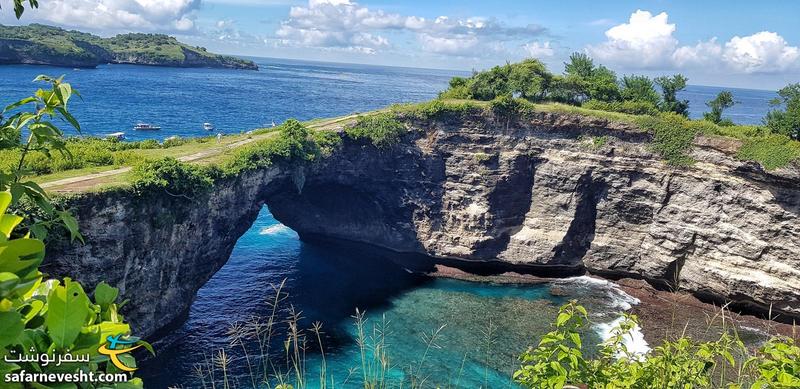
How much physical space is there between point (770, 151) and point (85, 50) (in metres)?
160

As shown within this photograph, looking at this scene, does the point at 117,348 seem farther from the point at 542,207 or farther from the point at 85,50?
the point at 85,50

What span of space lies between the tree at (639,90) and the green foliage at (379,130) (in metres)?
22.9

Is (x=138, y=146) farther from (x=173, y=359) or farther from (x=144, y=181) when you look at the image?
(x=173, y=359)

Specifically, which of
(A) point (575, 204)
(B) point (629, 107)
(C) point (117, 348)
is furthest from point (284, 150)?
(C) point (117, 348)

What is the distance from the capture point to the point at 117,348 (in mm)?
3029

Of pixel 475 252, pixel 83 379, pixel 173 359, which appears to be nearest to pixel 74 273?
pixel 173 359

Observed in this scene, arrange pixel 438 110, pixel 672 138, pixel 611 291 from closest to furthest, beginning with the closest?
1. pixel 672 138
2. pixel 611 291
3. pixel 438 110

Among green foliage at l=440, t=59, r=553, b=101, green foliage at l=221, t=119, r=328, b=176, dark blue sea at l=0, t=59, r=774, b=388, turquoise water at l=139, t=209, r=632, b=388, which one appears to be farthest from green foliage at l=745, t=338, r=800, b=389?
green foliage at l=440, t=59, r=553, b=101

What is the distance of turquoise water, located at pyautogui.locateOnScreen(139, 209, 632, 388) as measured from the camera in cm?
2673

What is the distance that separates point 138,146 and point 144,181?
12.6 m

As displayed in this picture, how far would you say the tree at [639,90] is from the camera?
48.2m

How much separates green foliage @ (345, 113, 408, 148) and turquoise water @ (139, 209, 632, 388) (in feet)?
34.0

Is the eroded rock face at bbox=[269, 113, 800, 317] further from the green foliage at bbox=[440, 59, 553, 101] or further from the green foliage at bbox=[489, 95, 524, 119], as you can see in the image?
the green foliage at bbox=[440, 59, 553, 101]

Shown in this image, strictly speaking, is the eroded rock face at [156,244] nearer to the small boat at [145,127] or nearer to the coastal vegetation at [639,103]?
the coastal vegetation at [639,103]
